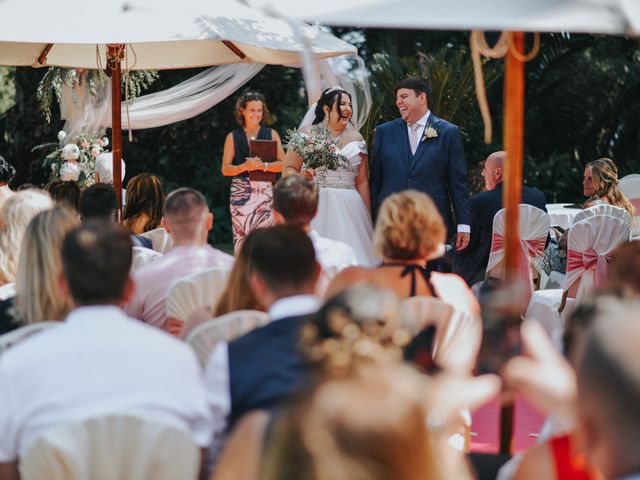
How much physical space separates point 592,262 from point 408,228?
3176 millimetres

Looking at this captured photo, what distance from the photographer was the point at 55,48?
8516 millimetres

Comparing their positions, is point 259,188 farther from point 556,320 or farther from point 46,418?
point 46,418

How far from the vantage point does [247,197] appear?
8.88 m

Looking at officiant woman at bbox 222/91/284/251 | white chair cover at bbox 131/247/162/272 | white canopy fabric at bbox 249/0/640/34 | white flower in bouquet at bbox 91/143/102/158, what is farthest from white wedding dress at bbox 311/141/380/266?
white flower in bouquet at bbox 91/143/102/158

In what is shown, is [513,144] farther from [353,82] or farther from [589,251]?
[353,82]

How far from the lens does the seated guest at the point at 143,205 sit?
6730mm

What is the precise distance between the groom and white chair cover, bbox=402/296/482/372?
3.31 meters

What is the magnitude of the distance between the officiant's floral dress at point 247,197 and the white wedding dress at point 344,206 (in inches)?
41.0

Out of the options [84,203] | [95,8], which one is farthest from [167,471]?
[95,8]

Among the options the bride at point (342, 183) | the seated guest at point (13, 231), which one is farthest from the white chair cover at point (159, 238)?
the seated guest at point (13, 231)

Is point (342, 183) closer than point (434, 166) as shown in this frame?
No

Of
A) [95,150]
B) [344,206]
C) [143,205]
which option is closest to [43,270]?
[143,205]

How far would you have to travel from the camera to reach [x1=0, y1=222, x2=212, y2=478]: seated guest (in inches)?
102

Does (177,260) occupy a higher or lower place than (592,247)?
higher
